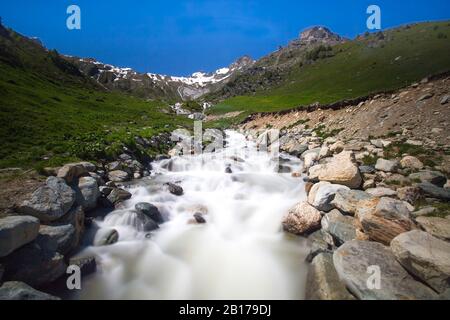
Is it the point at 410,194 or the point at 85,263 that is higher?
the point at 410,194

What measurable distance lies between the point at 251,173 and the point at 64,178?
12.2 metres

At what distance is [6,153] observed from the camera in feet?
49.1

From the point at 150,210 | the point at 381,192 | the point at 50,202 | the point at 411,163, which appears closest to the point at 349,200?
the point at 381,192

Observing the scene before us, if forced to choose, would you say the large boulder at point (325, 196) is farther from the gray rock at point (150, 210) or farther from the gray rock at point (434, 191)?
the gray rock at point (150, 210)

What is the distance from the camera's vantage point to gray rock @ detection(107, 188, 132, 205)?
12.6m

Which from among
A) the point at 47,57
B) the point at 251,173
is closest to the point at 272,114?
the point at 251,173

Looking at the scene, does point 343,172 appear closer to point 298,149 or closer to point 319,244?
point 319,244

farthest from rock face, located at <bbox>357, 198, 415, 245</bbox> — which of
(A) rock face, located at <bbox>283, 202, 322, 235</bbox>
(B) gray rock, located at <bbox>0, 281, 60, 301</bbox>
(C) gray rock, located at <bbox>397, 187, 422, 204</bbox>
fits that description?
(B) gray rock, located at <bbox>0, 281, 60, 301</bbox>

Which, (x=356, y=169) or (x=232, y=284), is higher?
(x=356, y=169)

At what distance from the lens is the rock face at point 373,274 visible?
5.90 m

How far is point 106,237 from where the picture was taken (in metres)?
10.3

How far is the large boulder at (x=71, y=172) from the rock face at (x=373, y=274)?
1119 centimetres

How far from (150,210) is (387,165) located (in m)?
11.6

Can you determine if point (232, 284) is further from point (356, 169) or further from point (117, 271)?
point (356, 169)
